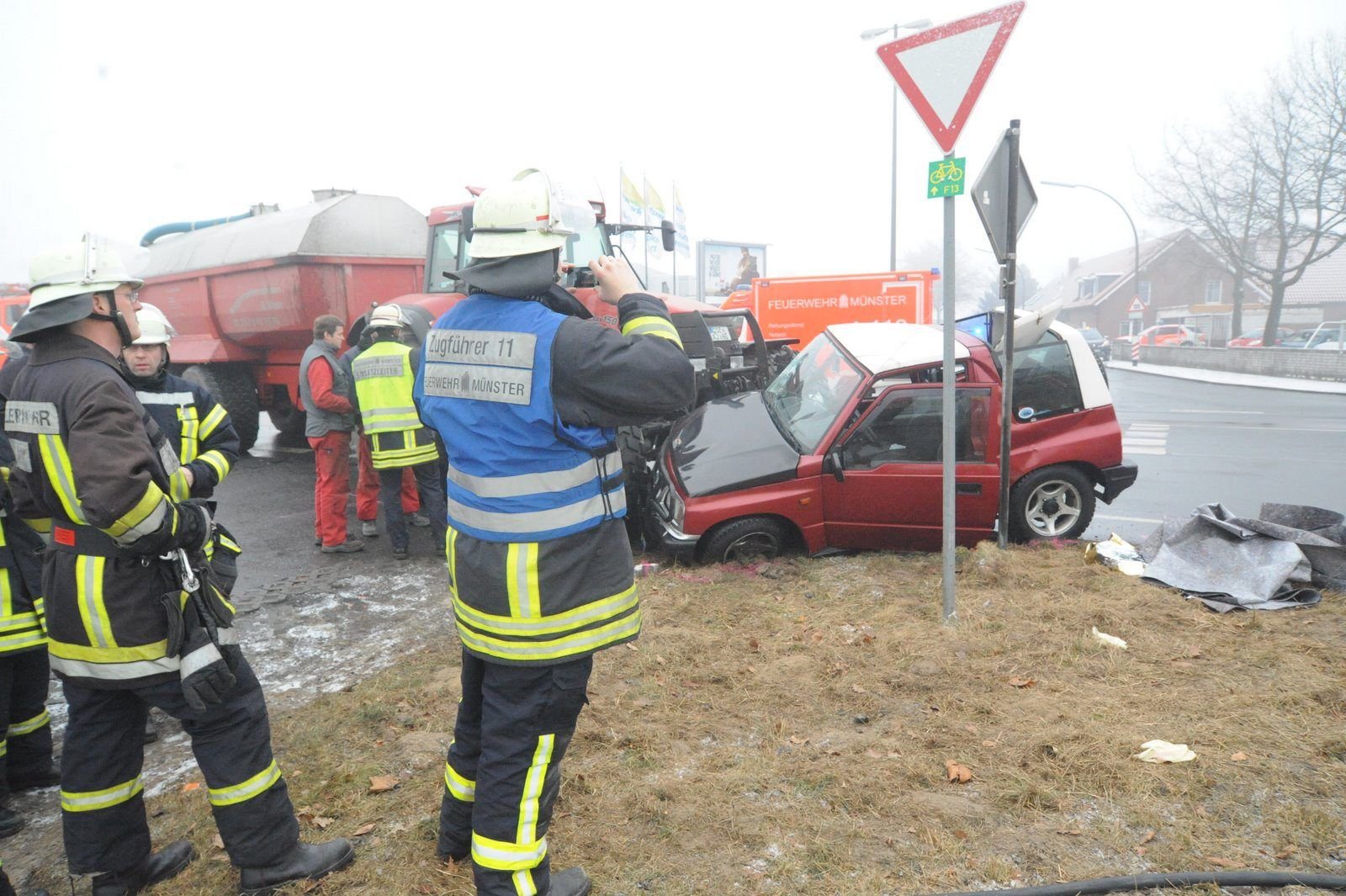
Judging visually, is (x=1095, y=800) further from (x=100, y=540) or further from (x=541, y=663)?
(x=100, y=540)

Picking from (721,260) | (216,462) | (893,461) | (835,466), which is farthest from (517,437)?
(721,260)

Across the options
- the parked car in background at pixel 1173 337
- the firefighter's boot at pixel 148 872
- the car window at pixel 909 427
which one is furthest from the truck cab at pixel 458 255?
the parked car in background at pixel 1173 337

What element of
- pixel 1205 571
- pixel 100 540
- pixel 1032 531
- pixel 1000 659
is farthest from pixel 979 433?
pixel 100 540

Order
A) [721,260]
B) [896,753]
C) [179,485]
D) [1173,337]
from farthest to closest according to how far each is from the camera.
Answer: [1173,337] → [721,260] → [896,753] → [179,485]

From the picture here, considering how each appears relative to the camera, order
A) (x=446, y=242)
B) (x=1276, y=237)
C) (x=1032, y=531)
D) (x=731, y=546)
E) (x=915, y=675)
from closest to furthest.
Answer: (x=915, y=675)
(x=731, y=546)
(x=1032, y=531)
(x=446, y=242)
(x=1276, y=237)

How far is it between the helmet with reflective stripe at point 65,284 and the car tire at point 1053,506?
5765 mm

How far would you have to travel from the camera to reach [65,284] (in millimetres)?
Result: 2512

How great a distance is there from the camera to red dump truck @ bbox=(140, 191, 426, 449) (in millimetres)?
9594

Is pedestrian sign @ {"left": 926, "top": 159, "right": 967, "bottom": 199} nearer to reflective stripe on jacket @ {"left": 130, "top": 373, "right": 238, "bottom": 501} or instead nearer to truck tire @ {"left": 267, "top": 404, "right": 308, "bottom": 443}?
reflective stripe on jacket @ {"left": 130, "top": 373, "right": 238, "bottom": 501}

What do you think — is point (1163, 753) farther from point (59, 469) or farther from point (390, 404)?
point (390, 404)

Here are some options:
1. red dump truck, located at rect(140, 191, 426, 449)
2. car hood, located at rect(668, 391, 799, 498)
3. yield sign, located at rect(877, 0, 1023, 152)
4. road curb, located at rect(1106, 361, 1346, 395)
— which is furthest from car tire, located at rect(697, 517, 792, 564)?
road curb, located at rect(1106, 361, 1346, 395)

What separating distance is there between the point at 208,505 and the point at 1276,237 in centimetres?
4171

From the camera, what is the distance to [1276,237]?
3438cm

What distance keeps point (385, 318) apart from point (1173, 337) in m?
46.1
